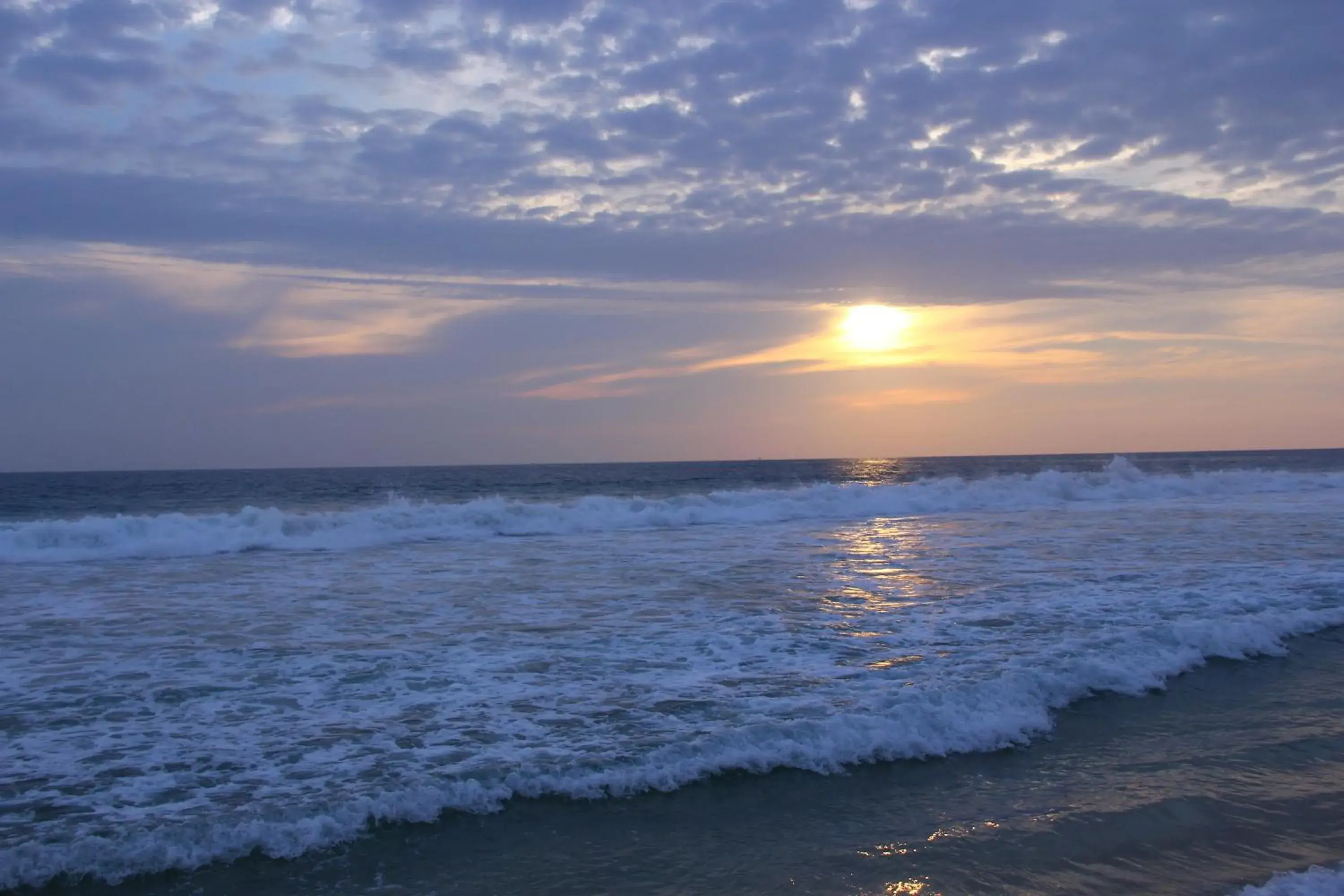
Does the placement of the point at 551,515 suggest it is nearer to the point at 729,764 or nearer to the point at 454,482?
the point at 729,764

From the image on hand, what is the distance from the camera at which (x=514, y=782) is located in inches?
267

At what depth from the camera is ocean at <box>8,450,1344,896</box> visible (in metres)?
5.75

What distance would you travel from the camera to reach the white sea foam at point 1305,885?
5160 millimetres

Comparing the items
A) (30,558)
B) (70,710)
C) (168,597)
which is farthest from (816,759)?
(30,558)

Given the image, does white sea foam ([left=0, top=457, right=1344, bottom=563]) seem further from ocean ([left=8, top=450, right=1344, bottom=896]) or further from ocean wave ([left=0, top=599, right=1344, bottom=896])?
ocean wave ([left=0, top=599, right=1344, bottom=896])

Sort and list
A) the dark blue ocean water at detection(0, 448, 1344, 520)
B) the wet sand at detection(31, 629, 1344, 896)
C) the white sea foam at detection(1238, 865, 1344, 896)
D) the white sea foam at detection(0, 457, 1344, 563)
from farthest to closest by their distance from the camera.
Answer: the dark blue ocean water at detection(0, 448, 1344, 520) < the white sea foam at detection(0, 457, 1344, 563) < the wet sand at detection(31, 629, 1344, 896) < the white sea foam at detection(1238, 865, 1344, 896)

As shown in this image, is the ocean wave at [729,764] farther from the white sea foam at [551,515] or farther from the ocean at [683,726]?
the white sea foam at [551,515]

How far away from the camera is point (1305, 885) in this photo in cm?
524

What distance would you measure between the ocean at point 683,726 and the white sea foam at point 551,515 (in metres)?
4.01

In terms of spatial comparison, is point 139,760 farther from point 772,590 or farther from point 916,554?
point 916,554

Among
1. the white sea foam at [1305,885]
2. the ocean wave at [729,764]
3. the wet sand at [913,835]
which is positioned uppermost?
the ocean wave at [729,764]

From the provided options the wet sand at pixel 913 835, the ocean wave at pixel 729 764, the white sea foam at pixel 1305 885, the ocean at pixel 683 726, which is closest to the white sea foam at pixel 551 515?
the ocean at pixel 683 726

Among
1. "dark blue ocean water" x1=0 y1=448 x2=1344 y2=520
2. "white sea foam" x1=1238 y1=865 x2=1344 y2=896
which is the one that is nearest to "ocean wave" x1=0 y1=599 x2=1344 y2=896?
"white sea foam" x1=1238 y1=865 x2=1344 y2=896

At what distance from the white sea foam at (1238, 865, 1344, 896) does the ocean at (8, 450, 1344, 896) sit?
0.02 metres
